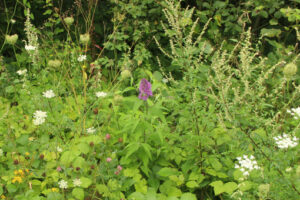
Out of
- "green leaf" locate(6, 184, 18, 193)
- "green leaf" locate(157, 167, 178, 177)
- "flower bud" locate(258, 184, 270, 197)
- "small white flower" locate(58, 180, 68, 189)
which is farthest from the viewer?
"green leaf" locate(157, 167, 178, 177)

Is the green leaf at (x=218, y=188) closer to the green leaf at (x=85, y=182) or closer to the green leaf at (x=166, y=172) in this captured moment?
the green leaf at (x=166, y=172)

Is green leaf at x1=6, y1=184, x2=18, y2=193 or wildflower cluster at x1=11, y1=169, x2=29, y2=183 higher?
wildflower cluster at x1=11, y1=169, x2=29, y2=183

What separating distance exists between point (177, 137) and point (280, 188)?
31.3 inches

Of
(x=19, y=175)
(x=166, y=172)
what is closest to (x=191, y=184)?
(x=166, y=172)

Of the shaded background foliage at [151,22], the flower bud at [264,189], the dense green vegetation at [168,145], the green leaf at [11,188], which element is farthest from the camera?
the shaded background foliage at [151,22]

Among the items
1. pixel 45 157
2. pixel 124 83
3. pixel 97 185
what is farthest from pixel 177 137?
pixel 124 83

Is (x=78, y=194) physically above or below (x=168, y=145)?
below

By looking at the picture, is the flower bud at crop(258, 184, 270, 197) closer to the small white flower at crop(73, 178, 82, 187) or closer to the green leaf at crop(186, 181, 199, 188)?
the green leaf at crop(186, 181, 199, 188)

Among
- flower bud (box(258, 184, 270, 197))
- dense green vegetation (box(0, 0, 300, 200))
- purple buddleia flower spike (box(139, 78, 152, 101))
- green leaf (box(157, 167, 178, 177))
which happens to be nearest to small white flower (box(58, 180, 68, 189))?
dense green vegetation (box(0, 0, 300, 200))

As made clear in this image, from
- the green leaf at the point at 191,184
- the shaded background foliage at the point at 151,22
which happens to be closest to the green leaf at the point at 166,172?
the green leaf at the point at 191,184

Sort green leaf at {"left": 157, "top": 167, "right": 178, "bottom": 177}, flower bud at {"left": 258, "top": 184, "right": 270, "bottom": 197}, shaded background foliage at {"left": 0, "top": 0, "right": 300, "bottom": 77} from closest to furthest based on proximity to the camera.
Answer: flower bud at {"left": 258, "top": 184, "right": 270, "bottom": 197}, green leaf at {"left": 157, "top": 167, "right": 178, "bottom": 177}, shaded background foliage at {"left": 0, "top": 0, "right": 300, "bottom": 77}

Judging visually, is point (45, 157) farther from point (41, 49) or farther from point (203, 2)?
point (203, 2)

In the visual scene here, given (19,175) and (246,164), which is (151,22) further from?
(246,164)

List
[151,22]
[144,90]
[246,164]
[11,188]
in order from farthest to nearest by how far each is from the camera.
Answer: [151,22]
[11,188]
[144,90]
[246,164]
